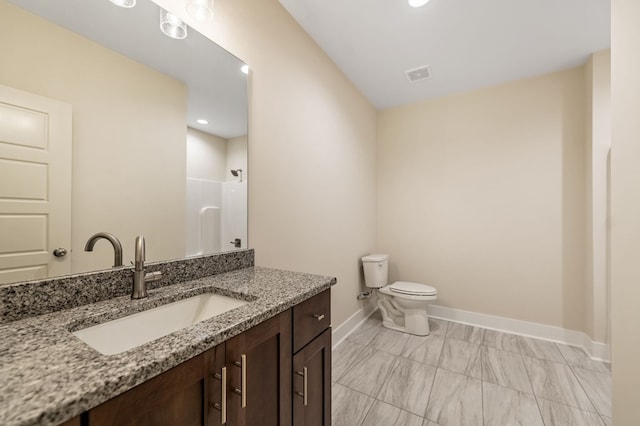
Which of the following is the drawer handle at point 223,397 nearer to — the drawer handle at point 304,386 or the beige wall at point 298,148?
the drawer handle at point 304,386

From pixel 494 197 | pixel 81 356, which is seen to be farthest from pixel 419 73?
pixel 81 356

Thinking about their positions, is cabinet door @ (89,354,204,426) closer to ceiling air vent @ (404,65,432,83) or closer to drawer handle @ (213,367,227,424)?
drawer handle @ (213,367,227,424)

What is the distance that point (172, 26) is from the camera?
1144 mm

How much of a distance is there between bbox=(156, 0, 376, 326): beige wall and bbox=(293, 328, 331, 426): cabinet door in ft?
2.07

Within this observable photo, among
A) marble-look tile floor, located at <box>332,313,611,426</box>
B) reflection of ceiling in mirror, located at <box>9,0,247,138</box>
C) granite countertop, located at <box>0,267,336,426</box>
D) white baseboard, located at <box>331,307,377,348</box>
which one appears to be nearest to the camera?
granite countertop, located at <box>0,267,336,426</box>

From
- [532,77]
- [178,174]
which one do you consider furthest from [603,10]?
[178,174]

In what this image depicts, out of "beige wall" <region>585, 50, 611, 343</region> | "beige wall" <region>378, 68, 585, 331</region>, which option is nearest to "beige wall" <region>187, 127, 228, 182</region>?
"beige wall" <region>378, 68, 585, 331</region>

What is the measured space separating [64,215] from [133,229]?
0.20 m

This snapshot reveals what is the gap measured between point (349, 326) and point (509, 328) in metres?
1.59

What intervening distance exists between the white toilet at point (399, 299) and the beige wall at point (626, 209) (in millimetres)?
1407

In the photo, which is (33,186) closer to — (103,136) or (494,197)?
(103,136)

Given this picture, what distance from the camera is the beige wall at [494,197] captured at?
7.74 feet

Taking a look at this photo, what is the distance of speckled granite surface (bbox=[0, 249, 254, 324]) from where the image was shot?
73cm

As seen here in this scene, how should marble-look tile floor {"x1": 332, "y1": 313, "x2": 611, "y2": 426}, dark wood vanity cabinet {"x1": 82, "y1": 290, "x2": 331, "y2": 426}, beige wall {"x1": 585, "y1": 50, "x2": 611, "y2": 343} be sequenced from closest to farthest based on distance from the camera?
dark wood vanity cabinet {"x1": 82, "y1": 290, "x2": 331, "y2": 426} < marble-look tile floor {"x1": 332, "y1": 313, "x2": 611, "y2": 426} < beige wall {"x1": 585, "y1": 50, "x2": 611, "y2": 343}
